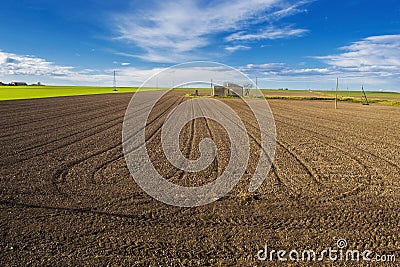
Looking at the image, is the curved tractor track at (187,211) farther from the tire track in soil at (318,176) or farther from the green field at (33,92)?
the green field at (33,92)

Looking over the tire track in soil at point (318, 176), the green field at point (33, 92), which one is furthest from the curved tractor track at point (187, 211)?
the green field at point (33, 92)

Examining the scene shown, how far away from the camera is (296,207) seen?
6051 mm

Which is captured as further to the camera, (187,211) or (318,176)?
(318,176)

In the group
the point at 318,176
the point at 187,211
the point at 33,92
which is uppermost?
the point at 33,92

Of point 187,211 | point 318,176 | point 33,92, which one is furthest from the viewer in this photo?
point 33,92

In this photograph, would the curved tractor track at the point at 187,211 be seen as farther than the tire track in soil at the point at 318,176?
No

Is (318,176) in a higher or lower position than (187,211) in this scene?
higher

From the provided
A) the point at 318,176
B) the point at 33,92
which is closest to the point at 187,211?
the point at 318,176

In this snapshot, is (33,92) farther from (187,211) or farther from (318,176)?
(187,211)

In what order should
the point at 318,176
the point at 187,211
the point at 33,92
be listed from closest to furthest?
the point at 187,211 → the point at 318,176 → the point at 33,92

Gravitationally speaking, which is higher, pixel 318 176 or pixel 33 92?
pixel 33 92

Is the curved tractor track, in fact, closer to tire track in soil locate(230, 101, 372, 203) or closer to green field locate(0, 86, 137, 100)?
tire track in soil locate(230, 101, 372, 203)

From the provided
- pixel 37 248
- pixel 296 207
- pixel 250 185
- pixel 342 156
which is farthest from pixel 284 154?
pixel 37 248

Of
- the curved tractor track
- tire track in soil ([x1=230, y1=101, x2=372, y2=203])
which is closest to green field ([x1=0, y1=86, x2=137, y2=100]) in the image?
the curved tractor track
